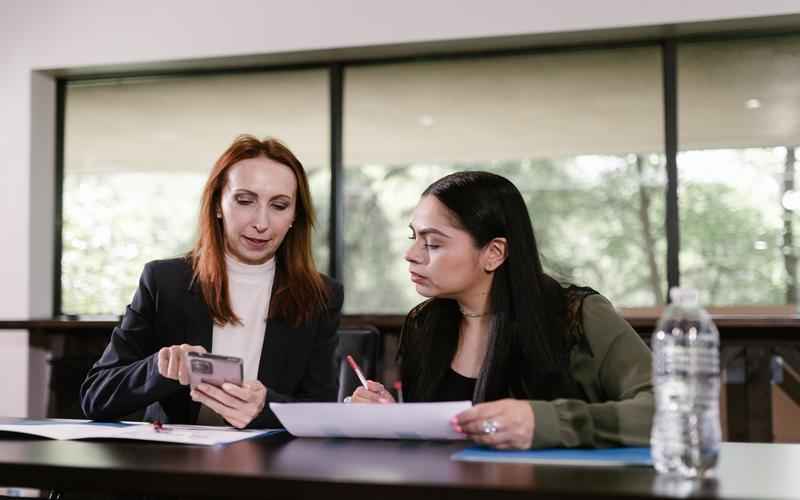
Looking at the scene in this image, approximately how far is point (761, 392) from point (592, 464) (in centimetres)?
268

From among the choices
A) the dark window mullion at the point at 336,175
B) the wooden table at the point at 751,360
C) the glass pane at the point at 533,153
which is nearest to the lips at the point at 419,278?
the wooden table at the point at 751,360

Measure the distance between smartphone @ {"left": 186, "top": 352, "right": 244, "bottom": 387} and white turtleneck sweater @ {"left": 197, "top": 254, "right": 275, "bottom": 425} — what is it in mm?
502

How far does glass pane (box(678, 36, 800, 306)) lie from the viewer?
161 inches

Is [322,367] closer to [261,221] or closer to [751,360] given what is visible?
[261,221]

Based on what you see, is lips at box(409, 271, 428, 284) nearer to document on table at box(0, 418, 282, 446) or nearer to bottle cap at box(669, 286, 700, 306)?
document on table at box(0, 418, 282, 446)

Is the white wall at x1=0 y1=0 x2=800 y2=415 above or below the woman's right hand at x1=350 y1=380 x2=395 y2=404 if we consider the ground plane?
above

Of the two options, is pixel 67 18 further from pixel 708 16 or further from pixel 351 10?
pixel 708 16

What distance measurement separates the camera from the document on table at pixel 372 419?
64.1 inches

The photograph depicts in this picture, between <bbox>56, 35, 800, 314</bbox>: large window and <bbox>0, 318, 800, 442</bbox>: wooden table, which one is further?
<bbox>56, 35, 800, 314</bbox>: large window

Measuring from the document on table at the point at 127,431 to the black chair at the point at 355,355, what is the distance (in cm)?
Answer: 73

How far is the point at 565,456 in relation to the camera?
153 centimetres

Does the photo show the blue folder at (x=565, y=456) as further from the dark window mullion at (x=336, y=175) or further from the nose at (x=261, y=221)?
the dark window mullion at (x=336, y=175)

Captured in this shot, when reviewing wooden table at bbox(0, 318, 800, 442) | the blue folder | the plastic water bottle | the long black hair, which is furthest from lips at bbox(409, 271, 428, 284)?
wooden table at bbox(0, 318, 800, 442)

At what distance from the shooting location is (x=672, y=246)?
13.6 feet
